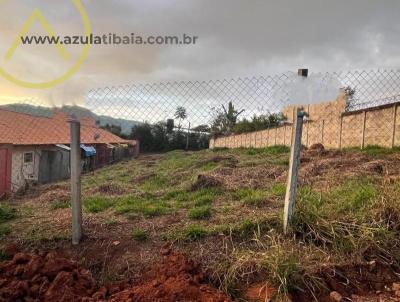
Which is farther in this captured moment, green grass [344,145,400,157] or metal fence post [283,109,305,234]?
green grass [344,145,400,157]

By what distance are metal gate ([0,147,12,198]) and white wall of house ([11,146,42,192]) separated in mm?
2454

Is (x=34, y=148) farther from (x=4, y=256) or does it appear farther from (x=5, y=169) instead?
(x=4, y=256)

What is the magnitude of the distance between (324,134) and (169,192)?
9.28 meters

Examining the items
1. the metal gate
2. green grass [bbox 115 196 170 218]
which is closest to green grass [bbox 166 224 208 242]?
green grass [bbox 115 196 170 218]

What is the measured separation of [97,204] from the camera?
17.8 ft

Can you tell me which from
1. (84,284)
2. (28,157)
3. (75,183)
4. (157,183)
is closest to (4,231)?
(75,183)

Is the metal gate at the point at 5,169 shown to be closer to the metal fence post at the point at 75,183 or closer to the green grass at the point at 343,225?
the metal fence post at the point at 75,183

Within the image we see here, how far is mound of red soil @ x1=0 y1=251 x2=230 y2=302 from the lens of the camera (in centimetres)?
238

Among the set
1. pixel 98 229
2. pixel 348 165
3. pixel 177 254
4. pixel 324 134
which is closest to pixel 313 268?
pixel 177 254

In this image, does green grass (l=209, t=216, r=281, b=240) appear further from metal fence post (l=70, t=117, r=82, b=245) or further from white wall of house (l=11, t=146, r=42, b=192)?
white wall of house (l=11, t=146, r=42, b=192)

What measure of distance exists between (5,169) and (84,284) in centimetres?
900

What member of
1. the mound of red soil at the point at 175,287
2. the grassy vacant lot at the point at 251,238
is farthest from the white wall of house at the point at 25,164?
the mound of red soil at the point at 175,287

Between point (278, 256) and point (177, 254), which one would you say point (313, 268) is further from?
point (177, 254)

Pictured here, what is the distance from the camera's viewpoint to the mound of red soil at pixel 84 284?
2.38m
